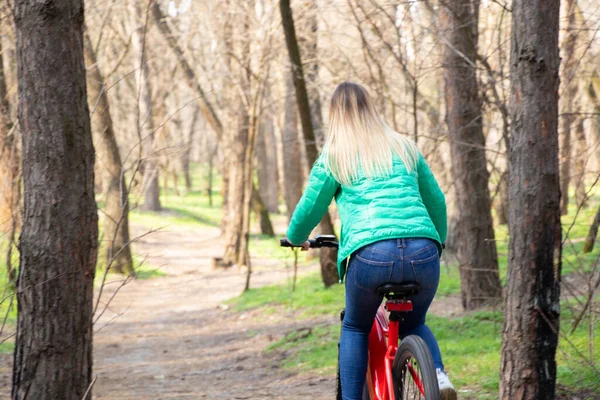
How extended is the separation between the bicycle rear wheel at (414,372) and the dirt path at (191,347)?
207 centimetres

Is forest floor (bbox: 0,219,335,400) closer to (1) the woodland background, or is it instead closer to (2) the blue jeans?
(1) the woodland background

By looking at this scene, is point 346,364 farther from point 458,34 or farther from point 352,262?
point 458,34

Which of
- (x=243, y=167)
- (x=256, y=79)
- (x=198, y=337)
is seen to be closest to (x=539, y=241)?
(x=198, y=337)

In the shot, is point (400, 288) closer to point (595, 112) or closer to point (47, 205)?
point (47, 205)

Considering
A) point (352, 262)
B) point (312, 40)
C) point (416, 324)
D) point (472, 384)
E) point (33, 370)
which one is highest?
point (312, 40)

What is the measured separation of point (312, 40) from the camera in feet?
52.5

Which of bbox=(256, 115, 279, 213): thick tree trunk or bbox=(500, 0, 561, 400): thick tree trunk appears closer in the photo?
bbox=(500, 0, 561, 400): thick tree trunk

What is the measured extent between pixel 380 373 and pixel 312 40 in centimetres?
1279

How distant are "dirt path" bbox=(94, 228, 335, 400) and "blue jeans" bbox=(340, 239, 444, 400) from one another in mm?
1724

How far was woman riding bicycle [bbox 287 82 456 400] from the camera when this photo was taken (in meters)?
3.59

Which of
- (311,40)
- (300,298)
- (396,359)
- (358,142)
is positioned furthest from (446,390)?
(311,40)

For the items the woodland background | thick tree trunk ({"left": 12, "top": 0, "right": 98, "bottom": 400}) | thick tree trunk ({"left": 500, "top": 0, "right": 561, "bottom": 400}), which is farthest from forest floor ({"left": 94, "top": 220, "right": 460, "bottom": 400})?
thick tree trunk ({"left": 500, "top": 0, "right": 561, "bottom": 400})

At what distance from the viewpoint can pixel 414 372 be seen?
11.5ft

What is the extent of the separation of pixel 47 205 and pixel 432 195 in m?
2.27
